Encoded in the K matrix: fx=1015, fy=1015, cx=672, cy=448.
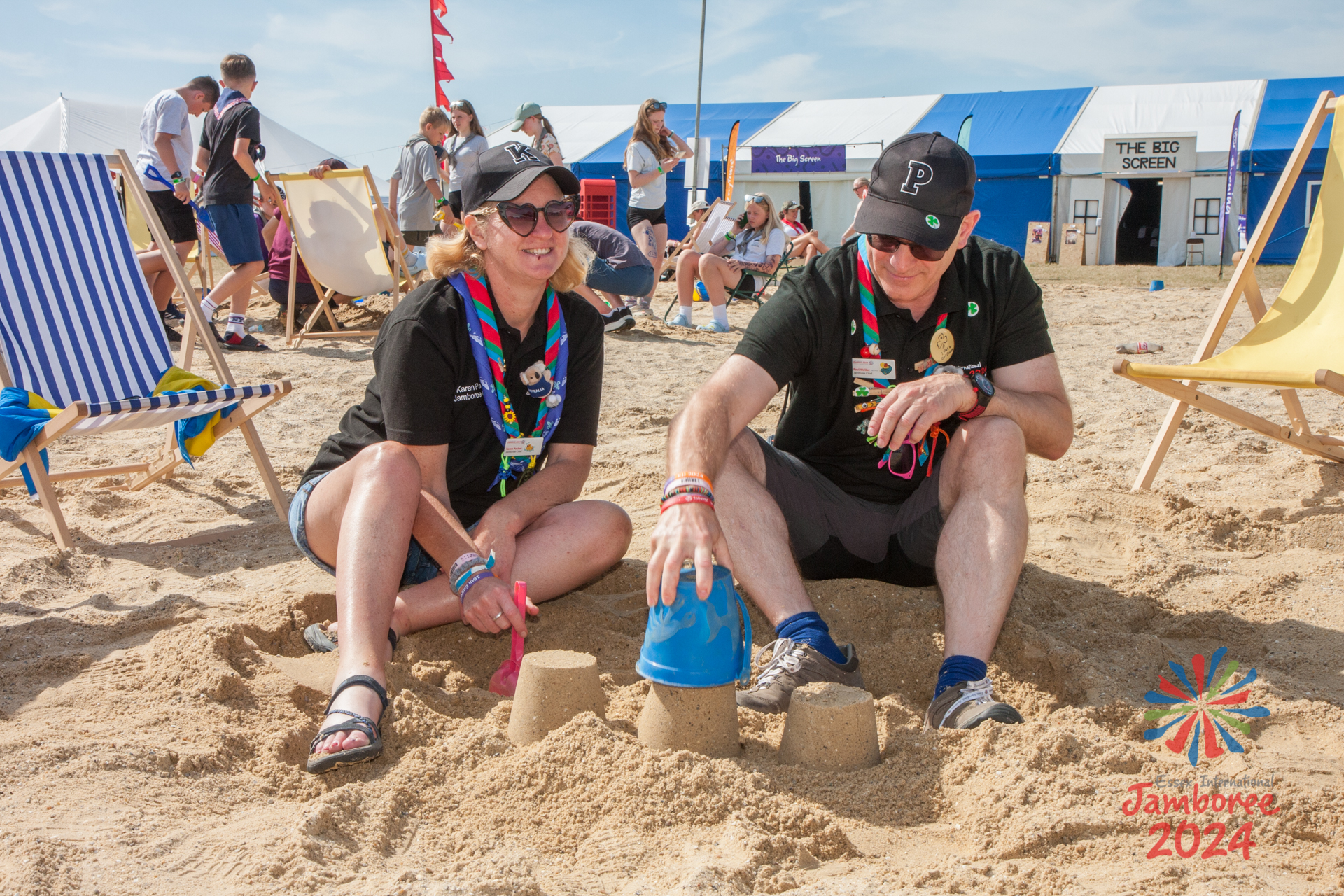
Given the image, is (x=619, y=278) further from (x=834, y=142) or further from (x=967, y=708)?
(x=834, y=142)

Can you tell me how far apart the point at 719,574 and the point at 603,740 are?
0.37 meters

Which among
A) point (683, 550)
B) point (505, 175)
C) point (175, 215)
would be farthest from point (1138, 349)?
point (175, 215)

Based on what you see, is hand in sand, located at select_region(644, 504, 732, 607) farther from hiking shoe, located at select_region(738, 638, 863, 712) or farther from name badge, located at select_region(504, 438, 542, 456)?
name badge, located at select_region(504, 438, 542, 456)

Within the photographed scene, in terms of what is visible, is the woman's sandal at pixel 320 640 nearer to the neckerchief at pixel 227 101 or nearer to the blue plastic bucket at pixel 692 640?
the blue plastic bucket at pixel 692 640

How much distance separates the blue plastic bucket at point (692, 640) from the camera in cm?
182

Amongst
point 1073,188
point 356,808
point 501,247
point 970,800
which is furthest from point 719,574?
point 1073,188

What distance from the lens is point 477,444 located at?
2.59 metres

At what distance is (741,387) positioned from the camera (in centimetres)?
240

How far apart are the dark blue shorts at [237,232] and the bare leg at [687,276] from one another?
3.34 meters

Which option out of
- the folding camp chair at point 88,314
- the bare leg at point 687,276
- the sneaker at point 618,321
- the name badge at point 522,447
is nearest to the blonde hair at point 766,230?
the bare leg at point 687,276

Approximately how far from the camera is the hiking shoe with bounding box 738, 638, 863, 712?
2096 mm

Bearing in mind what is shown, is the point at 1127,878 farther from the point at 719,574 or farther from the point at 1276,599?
the point at 1276,599

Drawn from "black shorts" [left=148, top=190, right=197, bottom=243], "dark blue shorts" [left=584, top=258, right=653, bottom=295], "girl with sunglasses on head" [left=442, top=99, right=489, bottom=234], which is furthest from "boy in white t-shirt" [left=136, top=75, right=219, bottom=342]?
"dark blue shorts" [left=584, top=258, right=653, bottom=295]

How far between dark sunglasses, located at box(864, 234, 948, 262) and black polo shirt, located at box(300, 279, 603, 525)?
76 centimetres
